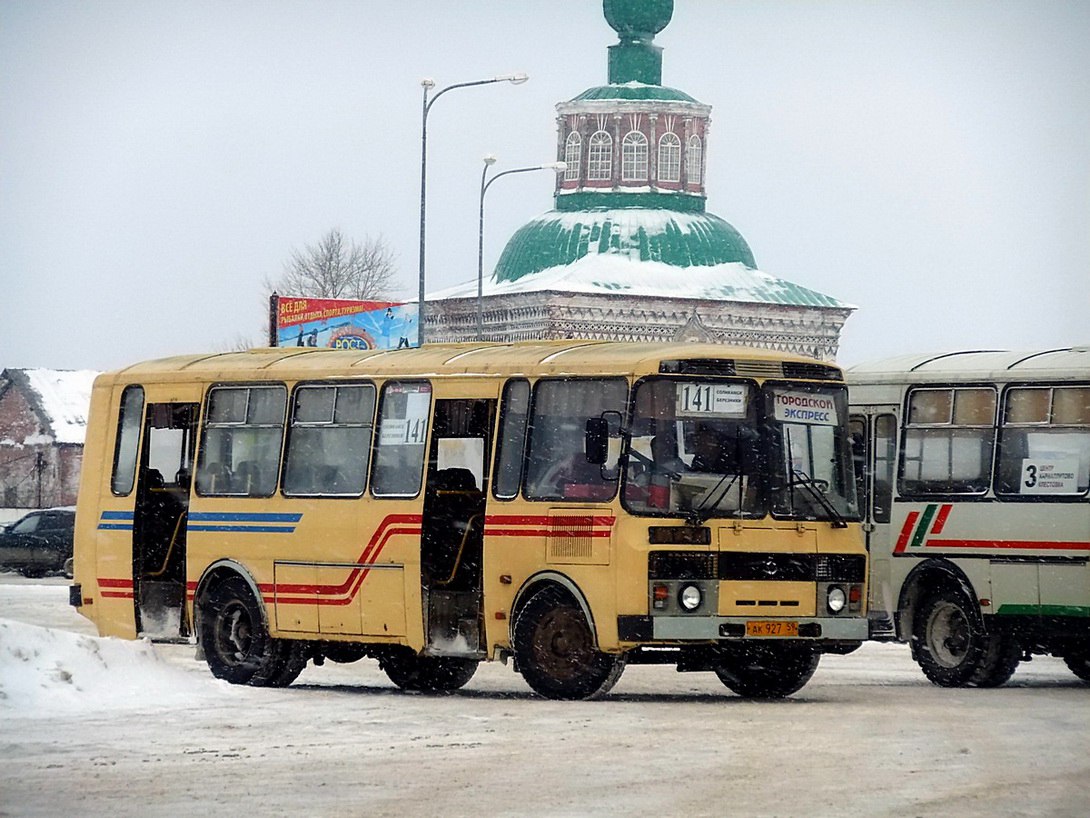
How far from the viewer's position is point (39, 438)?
9775cm

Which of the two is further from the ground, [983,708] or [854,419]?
[854,419]

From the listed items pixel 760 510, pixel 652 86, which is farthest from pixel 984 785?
pixel 652 86

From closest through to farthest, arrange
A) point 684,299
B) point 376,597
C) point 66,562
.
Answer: point 376,597 → point 66,562 → point 684,299

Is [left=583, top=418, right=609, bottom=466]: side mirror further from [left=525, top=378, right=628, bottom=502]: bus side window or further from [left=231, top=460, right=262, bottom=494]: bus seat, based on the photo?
[left=231, top=460, right=262, bottom=494]: bus seat

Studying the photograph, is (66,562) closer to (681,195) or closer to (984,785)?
(984,785)

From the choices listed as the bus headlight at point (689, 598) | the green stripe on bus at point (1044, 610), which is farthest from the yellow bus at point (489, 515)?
the green stripe on bus at point (1044, 610)

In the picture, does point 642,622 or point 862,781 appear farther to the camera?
point 642,622

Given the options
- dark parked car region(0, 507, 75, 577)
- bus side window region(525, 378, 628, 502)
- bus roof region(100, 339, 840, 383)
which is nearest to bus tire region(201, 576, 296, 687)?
Result: bus roof region(100, 339, 840, 383)

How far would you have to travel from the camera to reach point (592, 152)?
101375mm

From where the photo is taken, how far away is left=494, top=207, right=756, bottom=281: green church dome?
98.6 m

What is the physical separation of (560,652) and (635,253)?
79947 mm

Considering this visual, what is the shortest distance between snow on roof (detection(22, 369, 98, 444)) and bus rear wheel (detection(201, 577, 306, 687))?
74.6 m

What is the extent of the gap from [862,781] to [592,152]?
88.5 meters

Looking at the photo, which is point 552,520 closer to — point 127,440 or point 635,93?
point 127,440
